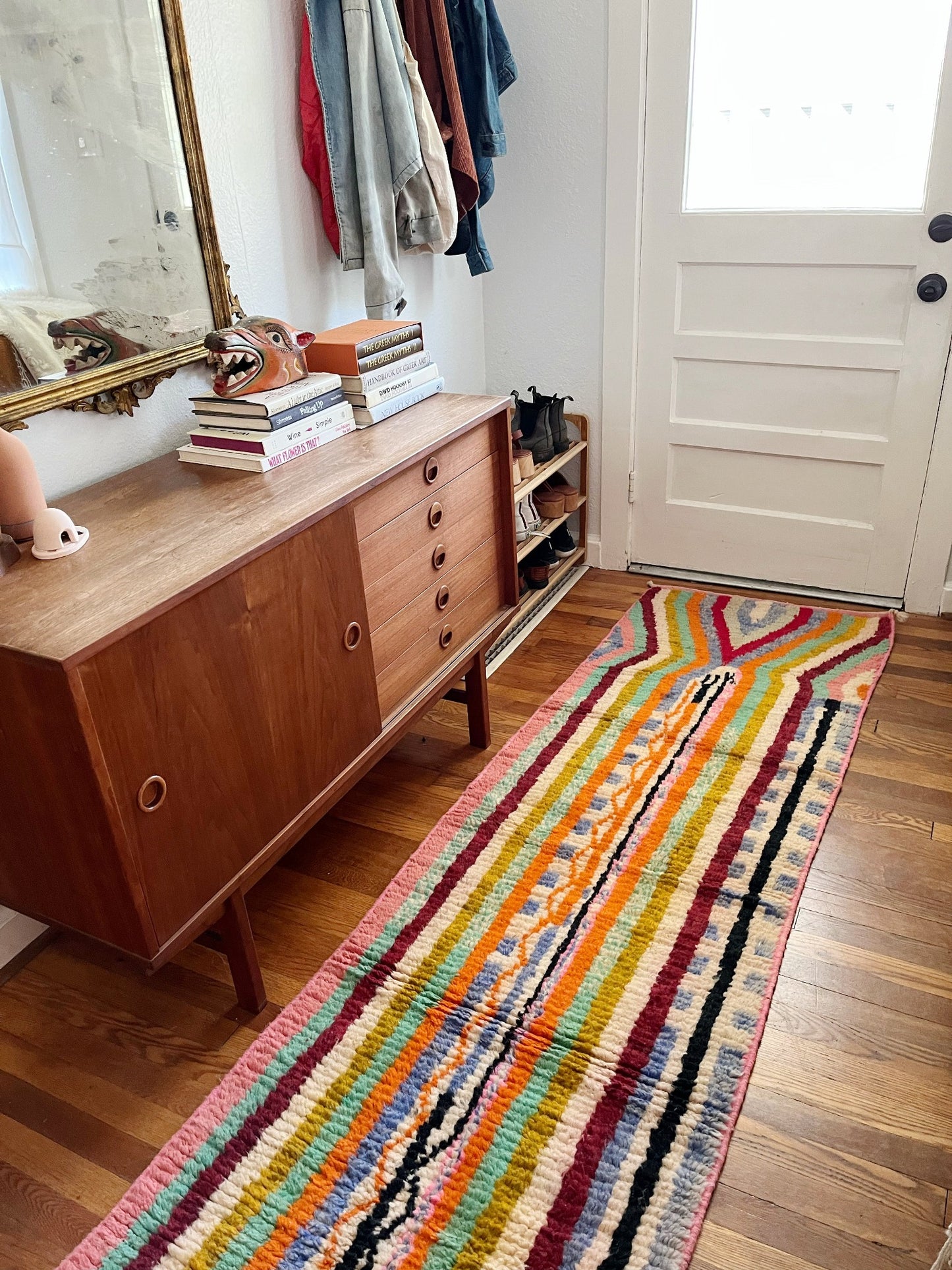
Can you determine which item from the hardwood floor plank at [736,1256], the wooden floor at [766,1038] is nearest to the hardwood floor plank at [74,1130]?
the wooden floor at [766,1038]

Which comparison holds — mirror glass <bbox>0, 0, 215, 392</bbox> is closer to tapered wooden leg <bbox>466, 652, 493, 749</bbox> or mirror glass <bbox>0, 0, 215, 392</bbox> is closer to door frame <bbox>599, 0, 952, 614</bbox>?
tapered wooden leg <bbox>466, 652, 493, 749</bbox>

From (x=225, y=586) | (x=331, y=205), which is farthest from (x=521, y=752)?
(x=331, y=205)

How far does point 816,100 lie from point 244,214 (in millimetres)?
1437

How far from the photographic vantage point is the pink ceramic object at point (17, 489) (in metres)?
1.32

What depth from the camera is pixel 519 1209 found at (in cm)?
126

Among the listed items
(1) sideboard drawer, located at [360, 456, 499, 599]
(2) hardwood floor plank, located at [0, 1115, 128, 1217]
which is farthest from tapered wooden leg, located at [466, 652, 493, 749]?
(2) hardwood floor plank, located at [0, 1115, 128, 1217]

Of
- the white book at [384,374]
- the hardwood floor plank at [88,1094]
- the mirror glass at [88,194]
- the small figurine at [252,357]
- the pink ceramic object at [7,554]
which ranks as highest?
the mirror glass at [88,194]

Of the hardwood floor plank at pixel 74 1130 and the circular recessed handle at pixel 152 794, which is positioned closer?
the circular recessed handle at pixel 152 794

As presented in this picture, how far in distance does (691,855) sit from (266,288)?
A: 1.44 metres

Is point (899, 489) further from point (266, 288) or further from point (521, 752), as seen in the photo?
point (266, 288)

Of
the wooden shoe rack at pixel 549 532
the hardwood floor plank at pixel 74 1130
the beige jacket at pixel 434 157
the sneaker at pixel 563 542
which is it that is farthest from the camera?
the sneaker at pixel 563 542

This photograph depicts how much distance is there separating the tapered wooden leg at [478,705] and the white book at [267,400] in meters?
0.69

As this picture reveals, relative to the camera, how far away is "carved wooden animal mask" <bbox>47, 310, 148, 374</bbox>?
1.53m

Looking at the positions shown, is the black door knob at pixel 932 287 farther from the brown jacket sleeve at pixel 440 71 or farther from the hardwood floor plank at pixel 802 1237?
the hardwood floor plank at pixel 802 1237
